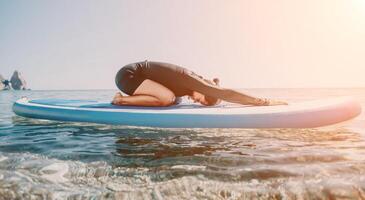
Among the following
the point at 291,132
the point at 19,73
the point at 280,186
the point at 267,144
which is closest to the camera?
the point at 280,186

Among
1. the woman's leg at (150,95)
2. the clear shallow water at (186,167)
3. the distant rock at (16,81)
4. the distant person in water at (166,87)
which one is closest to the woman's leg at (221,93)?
the distant person in water at (166,87)

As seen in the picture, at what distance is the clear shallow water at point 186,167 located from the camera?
2105 mm

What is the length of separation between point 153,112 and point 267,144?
5.93 feet

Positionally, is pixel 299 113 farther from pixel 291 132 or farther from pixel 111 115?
pixel 111 115

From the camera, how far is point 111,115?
4.86m

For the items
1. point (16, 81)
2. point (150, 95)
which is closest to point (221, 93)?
point (150, 95)

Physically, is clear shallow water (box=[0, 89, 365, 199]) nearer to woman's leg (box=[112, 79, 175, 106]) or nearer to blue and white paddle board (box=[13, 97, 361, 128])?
blue and white paddle board (box=[13, 97, 361, 128])

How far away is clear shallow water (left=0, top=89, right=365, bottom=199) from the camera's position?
211 centimetres

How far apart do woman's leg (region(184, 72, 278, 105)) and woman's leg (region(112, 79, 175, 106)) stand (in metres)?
0.57

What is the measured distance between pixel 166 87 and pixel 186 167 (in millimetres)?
3261

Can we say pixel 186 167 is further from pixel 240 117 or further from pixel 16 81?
pixel 16 81

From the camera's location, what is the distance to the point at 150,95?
227 inches

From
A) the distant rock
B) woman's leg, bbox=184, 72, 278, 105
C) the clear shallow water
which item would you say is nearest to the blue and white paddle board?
the clear shallow water

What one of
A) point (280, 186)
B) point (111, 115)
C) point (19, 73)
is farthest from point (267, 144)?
point (19, 73)
